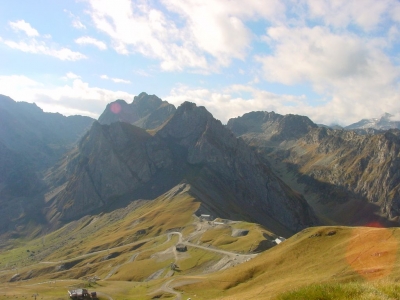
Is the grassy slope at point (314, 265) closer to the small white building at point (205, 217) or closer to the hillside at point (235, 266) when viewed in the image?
the hillside at point (235, 266)

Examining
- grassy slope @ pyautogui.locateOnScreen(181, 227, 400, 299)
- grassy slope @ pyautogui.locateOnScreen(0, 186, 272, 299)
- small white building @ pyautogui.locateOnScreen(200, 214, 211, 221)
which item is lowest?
grassy slope @ pyautogui.locateOnScreen(0, 186, 272, 299)

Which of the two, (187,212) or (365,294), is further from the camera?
(187,212)

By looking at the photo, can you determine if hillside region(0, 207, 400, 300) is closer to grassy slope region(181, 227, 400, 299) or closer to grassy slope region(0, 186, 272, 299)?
grassy slope region(181, 227, 400, 299)

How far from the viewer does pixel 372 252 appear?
48562 millimetres

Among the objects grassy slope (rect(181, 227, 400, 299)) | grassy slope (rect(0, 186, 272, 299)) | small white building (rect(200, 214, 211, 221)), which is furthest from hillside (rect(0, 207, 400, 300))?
small white building (rect(200, 214, 211, 221))

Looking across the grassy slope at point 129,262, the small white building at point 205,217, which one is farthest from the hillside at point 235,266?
the small white building at point 205,217

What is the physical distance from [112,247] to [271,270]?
137 metres

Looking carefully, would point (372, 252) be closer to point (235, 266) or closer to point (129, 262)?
point (235, 266)

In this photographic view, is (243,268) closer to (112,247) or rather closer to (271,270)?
(271,270)

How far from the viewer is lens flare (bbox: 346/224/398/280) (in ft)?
138

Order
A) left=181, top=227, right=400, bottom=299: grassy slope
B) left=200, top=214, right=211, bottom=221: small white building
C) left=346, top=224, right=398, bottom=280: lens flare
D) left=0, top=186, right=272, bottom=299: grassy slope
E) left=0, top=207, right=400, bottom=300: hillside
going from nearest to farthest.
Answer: left=0, top=207, right=400, bottom=300: hillside → left=346, top=224, right=398, bottom=280: lens flare → left=181, top=227, right=400, bottom=299: grassy slope → left=0, top=186, right=272, bottom=299: grassy slope → left=200, top=214, right=211, bottom=221: small white building

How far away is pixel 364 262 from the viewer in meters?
46.5

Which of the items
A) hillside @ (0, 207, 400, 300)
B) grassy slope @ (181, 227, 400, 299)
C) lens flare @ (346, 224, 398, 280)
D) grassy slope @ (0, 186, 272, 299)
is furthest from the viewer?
grassy slope @ (0, 186, 272, 299)

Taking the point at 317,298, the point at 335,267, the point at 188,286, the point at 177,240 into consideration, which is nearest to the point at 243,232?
the point at 177,240
